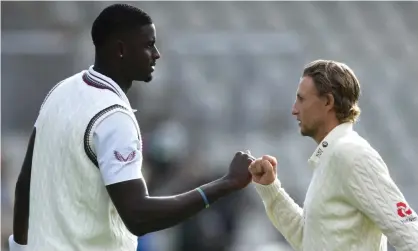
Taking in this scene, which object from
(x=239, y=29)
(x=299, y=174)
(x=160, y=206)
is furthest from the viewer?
(x=239, y=29)

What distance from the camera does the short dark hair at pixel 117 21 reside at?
12.3 ft

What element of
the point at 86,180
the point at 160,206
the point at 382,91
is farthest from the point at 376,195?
the point at 382,91

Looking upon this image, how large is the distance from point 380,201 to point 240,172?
0.51 metres

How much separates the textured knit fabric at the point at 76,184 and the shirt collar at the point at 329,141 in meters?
0.72

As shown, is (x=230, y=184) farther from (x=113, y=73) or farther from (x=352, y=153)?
(x=113, y=73)

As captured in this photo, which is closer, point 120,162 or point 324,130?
point 120,162

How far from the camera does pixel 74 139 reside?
11.8 ft

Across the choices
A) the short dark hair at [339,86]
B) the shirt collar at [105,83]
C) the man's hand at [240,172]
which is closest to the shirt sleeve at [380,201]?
the short dark hair at [339,86]

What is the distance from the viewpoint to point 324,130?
12.8ft

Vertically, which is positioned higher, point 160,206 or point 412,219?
point 412,219

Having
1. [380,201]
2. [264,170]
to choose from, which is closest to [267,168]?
[264,170]

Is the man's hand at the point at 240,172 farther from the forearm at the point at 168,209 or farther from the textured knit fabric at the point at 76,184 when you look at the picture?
the textured knit fabric at the point at 76,184

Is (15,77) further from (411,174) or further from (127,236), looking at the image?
(127,236)

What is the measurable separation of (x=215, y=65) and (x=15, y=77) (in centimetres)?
222
